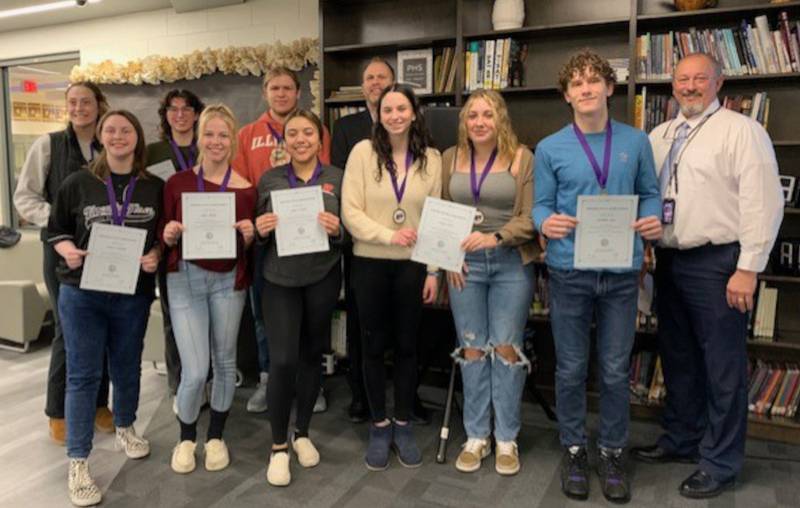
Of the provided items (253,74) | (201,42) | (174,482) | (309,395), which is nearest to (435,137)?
(309,395)

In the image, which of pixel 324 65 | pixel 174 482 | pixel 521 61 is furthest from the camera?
pixel 324 65

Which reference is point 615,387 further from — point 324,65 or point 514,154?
point 324,65

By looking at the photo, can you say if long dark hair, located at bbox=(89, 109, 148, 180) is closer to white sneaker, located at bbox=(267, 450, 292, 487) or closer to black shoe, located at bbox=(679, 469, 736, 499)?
white sneaker, located at bbox=(267, 450, 292, 487)

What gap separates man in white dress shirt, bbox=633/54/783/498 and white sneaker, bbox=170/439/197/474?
1.99 metres

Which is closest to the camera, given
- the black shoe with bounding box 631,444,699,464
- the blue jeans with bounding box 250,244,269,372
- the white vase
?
the black shoe with bounding box 631,444,699,464

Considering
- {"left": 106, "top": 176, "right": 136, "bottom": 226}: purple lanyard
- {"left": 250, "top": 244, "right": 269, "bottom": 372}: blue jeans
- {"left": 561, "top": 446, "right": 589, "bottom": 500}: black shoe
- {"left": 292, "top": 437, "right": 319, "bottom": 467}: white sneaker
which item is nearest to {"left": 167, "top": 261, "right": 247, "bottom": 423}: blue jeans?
{"left": 106, "top": 176, "right": 136, "bottom": 226}: purple lanyard

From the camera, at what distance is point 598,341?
7.57ft

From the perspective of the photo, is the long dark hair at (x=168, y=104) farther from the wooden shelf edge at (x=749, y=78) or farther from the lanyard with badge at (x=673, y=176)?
the wooden shelf edge at (x=749, y=78)

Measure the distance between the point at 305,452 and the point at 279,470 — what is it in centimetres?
19

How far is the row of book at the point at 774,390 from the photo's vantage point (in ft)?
9.66

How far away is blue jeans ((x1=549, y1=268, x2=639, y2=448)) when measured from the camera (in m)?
2.21

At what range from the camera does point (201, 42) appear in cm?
486

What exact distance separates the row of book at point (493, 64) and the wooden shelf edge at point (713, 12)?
67cm

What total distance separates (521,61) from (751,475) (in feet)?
7.90
